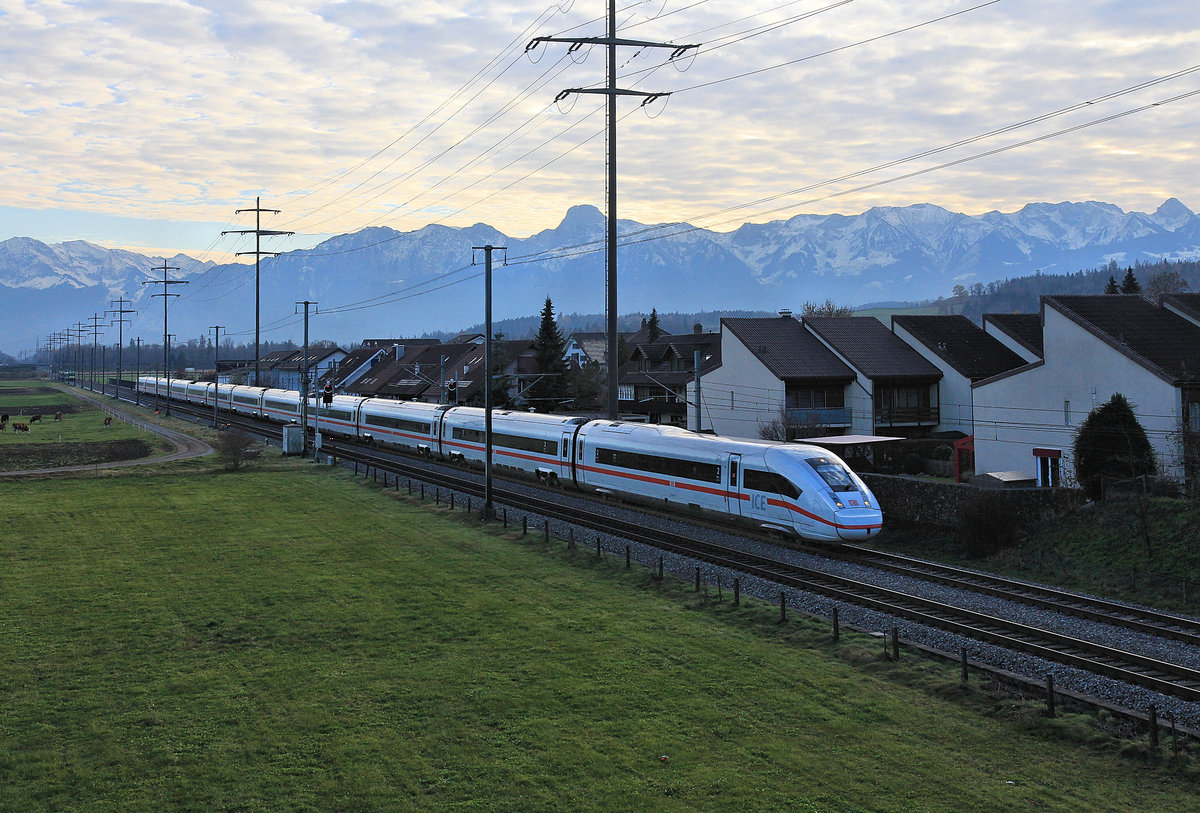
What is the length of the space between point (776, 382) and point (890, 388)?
7.05 m

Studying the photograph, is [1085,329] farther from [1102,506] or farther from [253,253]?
[253,253]

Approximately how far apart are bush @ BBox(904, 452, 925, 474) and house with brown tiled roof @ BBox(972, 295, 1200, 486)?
134 inches

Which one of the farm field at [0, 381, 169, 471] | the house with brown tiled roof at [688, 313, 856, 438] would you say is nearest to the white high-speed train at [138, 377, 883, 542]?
the house with brown tiled roof at [688, 313, 856, 438]

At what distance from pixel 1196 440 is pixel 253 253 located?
3160 inches

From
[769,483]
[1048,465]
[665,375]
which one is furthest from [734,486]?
[665,375]

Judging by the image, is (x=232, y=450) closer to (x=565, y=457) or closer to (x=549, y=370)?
(x=565, y=457)

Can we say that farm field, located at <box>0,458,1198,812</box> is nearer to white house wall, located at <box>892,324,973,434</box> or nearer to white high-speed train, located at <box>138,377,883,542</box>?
white high-speed train, located at <box>138,377,883,542</box>

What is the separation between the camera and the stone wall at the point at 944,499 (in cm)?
2972

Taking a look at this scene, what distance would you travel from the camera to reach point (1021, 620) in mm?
20203

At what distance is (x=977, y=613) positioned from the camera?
2030 cm

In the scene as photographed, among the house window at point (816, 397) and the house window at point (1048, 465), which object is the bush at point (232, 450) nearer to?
the house window at point (816, 397)

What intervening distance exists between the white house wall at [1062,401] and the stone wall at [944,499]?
6289mm

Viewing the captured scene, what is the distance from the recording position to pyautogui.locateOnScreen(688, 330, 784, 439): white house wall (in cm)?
5651

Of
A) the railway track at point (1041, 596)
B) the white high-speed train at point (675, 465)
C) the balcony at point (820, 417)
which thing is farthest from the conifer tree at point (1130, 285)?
the railway track at point (1041, 596)
